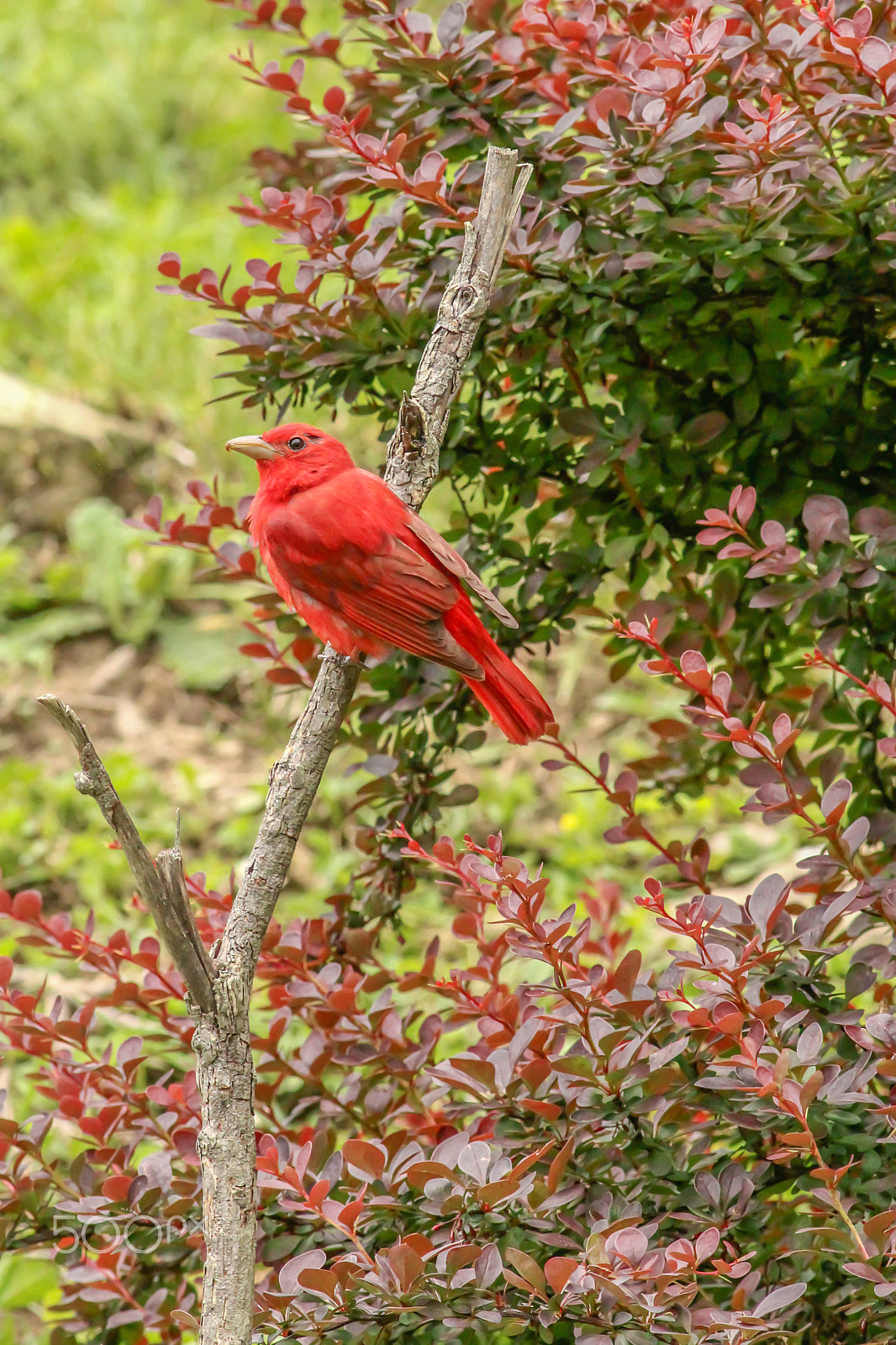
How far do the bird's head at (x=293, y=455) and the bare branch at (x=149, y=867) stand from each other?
2.95 ft

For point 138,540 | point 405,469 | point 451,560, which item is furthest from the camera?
point 138,540

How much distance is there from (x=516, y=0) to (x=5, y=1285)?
2.88 meters

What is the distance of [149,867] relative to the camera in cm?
163

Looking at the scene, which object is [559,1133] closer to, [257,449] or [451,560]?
[451,560]

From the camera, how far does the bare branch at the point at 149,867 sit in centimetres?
161

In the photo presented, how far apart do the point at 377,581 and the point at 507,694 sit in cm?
30

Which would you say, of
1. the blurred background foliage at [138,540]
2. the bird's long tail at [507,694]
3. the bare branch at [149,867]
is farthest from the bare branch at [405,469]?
the blurred background foliage at [138,540]

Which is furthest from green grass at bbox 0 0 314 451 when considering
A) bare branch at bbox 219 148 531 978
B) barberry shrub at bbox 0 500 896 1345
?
barberry shrub at bbox 0 500 896 1345

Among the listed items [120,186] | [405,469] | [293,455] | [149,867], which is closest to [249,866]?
[149,867]

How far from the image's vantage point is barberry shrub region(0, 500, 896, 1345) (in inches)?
62.5

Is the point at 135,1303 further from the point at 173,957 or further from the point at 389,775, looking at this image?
the point at 389,775

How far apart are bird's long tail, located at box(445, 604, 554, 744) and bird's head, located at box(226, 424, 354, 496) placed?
1.43 ft

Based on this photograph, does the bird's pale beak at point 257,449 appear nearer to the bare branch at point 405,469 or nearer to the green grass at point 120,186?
the bare branch at point 405,469

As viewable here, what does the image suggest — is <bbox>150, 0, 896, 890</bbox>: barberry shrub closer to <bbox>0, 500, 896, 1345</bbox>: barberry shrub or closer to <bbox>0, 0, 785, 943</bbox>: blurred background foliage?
<bbox>0, 500, 896, 1345</bbox>: barberry shrub
